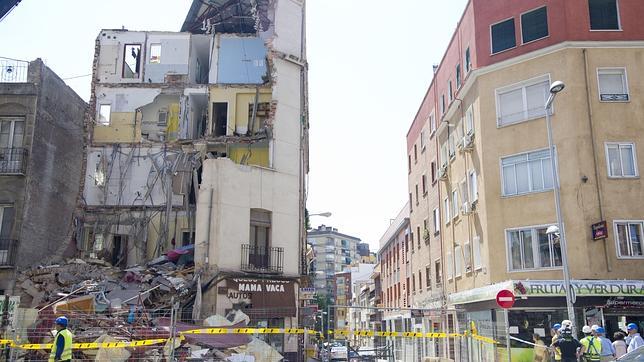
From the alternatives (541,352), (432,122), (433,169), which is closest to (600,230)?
(541,352)

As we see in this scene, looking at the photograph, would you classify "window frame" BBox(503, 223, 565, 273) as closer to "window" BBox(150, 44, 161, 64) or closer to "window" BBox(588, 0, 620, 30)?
"window" BBox(588, 0, 620, 30)

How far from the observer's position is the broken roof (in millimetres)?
33312

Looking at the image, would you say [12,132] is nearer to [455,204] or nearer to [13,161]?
[13,161]

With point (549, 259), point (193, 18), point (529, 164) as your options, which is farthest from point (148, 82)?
point (549, 259)

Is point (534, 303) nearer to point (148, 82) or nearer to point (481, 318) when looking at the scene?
point (481, 318)

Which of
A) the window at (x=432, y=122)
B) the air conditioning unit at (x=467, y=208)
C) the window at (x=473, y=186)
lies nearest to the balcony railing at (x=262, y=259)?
the air conditioning unit at (x=467, y=208)

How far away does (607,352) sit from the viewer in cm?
1342

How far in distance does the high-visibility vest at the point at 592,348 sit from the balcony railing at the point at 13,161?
70.5 ft

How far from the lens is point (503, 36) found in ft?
84.1

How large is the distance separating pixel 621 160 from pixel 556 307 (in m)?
6.24

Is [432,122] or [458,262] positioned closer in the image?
[458,262]

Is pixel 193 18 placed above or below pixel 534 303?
above

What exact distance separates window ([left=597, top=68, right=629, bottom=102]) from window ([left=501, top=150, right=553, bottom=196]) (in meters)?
3.30

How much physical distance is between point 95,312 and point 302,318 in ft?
29.0
